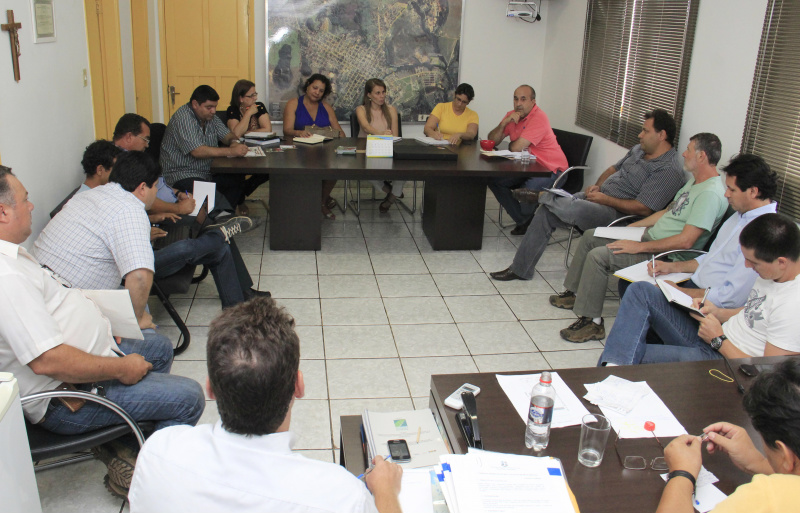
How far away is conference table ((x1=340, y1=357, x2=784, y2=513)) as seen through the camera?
5.46ft

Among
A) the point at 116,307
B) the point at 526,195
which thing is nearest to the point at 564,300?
the point at 526,195

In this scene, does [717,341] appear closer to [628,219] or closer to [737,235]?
[737,235]

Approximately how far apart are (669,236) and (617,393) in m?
2.09

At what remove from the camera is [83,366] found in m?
2.13

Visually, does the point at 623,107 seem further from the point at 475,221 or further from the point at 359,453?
the point at 359,453

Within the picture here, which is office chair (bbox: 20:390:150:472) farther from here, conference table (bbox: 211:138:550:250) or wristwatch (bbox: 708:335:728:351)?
conference table (bbox: 211:138:550:250)

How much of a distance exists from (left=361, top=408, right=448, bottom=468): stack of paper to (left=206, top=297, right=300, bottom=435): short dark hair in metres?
0.53

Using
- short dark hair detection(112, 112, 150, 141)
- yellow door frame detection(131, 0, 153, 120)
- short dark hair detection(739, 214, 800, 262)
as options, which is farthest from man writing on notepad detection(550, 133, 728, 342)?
yellow door frame detection(131, 0, 153, 120)

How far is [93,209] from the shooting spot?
2.75 m

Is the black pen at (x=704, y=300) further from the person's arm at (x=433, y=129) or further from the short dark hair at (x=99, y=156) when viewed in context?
the person's arm at (x=433, y=129)

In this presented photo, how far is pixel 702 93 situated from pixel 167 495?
4220 millimetres

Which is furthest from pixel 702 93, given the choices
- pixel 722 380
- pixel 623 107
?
pixel 722 380

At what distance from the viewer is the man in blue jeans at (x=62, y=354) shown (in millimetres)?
1983

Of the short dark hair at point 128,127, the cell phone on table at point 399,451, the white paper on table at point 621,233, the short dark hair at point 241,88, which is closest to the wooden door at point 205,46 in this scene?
the short dark hair at point 241,88
